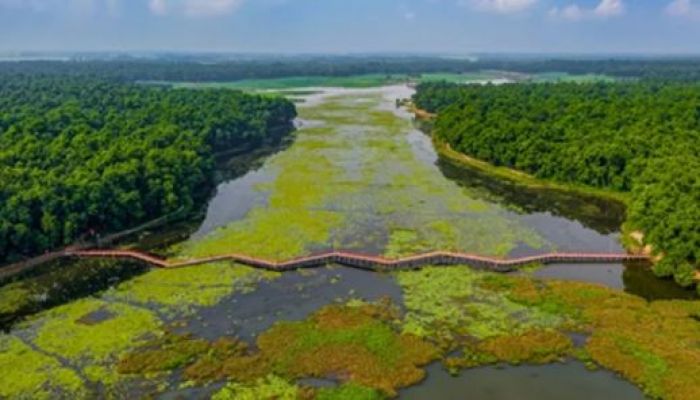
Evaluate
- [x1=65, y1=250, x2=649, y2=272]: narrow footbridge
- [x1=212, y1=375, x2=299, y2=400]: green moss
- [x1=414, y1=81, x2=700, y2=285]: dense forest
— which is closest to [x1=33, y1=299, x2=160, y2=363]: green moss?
[x1=212, y1=375, x2=299, y2=400]: green moss

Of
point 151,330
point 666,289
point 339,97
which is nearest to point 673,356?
point 666,289

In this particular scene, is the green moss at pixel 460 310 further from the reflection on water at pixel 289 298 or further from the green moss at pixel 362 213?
the green moss at pixel 362 213

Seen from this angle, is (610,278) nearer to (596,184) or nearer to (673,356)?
(673,356)

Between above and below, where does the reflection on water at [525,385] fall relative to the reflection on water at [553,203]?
below

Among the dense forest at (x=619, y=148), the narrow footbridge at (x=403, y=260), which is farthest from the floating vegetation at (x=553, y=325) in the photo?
the dense forest at (x=619, y=148)

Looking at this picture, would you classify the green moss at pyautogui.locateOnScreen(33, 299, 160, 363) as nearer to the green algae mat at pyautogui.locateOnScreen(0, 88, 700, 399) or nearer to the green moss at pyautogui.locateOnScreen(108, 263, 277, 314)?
the green algae mat at pyautogui.locateOnScreen(0, 88, 700, 399)

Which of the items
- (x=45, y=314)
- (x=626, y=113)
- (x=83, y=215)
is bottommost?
(x=45, y=314)
